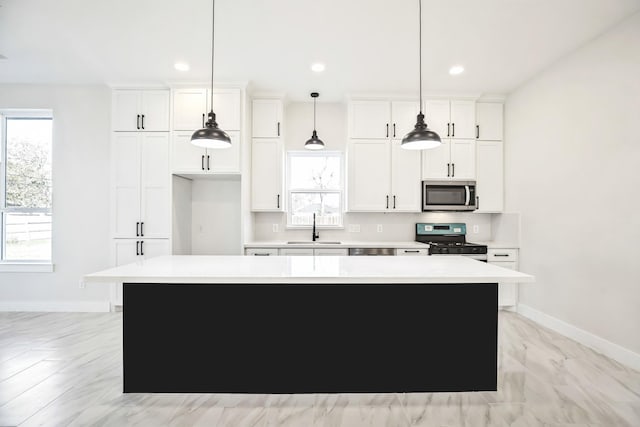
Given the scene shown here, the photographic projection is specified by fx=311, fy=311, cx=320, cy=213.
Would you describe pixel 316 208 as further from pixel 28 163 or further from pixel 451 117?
pixel 28 163

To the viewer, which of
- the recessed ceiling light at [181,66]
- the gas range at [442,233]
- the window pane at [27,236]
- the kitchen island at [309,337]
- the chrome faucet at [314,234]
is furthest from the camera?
the gas range at [442,233]

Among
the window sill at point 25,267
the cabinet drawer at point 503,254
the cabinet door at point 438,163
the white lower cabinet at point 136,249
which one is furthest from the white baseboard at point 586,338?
the window sill at point 25,267

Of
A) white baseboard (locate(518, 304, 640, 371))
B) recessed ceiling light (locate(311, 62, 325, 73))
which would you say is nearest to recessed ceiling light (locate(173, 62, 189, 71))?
recessed ceiling light (locate(311, 62, 325, 73))

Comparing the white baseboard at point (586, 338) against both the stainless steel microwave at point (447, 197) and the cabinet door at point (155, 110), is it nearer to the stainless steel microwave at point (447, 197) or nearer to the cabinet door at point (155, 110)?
the stainless steel microwave at point (447, 197)

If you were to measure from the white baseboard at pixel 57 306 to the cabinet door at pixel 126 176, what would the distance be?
3.64ft

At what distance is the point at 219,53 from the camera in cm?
326

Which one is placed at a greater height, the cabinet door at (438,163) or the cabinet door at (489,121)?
the cabinet door at (489,121)

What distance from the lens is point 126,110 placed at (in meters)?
3.96

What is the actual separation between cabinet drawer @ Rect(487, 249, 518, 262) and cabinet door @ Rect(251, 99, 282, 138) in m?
3.25

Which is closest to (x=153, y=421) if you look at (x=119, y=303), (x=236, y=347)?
(x=236, y=347)

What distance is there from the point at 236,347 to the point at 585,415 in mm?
2313

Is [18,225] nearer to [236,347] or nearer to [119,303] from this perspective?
[119,303]

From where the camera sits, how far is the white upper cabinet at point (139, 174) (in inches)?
155

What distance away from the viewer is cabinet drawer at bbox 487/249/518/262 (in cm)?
406
